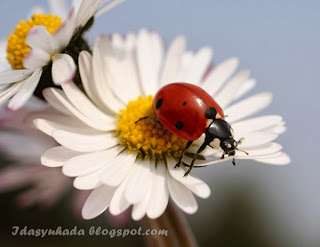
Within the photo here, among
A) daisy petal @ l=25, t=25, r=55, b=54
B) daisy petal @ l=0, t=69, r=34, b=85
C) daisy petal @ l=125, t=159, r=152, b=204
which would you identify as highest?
daisy petal @ l=25, t=25, r=55, b=54

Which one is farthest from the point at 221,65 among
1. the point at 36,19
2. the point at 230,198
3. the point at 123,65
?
the point at 230,198

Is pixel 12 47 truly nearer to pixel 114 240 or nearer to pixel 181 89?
pixel 181 89

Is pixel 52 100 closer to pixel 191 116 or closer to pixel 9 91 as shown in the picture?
pixel 9 91

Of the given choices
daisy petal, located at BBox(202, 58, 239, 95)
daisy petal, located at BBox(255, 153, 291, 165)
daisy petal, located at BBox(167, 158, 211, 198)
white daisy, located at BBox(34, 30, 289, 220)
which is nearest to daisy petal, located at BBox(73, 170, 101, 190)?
white daisy, located at BBox(34, 30, 289, 220)

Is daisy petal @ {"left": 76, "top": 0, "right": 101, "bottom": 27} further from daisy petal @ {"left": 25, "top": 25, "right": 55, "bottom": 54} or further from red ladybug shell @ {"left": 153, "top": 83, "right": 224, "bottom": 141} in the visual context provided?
red ladybug shell @ {"left": 153, "top": 83, "right": 224, "bottom": 141}

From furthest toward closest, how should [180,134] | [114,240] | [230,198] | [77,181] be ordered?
[230,198]
[114,240]
[180,134]
[77,181]

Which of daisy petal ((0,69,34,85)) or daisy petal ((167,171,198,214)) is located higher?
daisy petal ((0,69,34,85))
